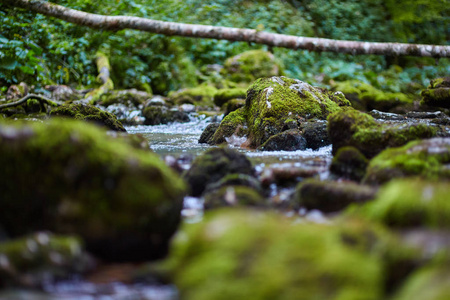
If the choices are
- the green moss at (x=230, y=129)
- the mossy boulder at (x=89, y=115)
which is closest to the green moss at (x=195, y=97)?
the green moss at (x=230, y=129)

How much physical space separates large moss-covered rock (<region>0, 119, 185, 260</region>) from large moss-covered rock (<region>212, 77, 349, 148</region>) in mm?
4225

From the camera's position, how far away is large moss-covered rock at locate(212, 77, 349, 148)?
22.3 feet

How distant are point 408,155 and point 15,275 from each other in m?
3.10

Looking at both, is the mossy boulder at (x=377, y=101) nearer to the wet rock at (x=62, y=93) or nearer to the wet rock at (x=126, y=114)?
the wet rock at (x=126, y=114)

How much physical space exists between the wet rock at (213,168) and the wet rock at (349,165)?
817 mm

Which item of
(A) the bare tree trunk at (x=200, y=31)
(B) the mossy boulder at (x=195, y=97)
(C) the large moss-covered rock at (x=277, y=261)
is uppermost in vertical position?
(C) the large moss-covered rock at (x=277, y=261)

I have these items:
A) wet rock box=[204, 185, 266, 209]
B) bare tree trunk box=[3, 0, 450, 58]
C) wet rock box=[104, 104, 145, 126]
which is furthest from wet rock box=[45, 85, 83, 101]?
wet rock box=[204, 185, 266, 209]

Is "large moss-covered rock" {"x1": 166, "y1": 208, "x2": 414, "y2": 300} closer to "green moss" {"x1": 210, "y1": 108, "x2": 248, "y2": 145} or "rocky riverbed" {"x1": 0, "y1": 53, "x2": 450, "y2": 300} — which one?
"rocky riverbed" {"x1": 0, "y1": 53, "x2": 450, "y2": 300}

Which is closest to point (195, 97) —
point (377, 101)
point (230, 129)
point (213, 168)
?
point (377, 101)

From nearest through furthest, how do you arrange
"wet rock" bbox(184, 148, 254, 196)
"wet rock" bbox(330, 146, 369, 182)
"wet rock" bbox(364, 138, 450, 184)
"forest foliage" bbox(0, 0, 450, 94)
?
"wet rock" bbox(364, 138, 450, 184), "wet rock" bbox(184, 148, 254, 196), "wet rock" bbox(330, 146, 369, 182), "forest foliage" bbox(0, 0, 450, 94)

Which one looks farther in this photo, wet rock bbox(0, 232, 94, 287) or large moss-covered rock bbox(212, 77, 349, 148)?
large moss-covered rock bbox(212, 77, 349, 148)

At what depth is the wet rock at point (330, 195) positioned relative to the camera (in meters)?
2.99

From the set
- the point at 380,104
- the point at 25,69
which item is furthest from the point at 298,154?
the point at 380,104

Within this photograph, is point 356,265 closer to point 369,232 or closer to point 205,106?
point 369,232
